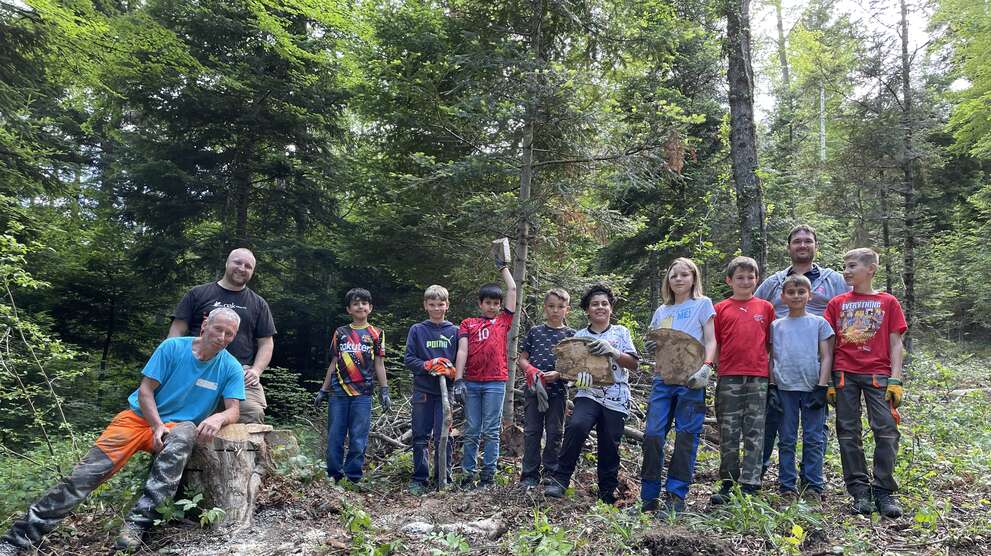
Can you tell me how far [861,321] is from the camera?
444 cm

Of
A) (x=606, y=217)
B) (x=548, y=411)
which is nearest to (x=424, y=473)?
(x=548, y=411)

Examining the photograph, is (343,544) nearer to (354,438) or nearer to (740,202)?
(354,438)

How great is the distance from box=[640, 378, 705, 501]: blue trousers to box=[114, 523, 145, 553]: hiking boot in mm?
3711

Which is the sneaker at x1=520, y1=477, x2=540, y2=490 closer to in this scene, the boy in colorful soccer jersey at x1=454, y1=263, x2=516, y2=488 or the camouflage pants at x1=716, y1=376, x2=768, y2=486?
the boy in colorful soccer jersey at x1=454, y1=263, x2=516, y2=488

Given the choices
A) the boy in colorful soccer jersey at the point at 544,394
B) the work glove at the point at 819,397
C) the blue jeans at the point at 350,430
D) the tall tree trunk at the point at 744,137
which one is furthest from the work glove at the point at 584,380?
the tall tree trunk at the point at 744,137

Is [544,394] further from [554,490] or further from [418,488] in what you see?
[418,488]

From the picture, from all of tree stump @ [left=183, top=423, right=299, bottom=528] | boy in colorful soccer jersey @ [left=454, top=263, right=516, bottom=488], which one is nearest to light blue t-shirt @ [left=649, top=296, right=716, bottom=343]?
boy in colorful soccer jersey @ [left=454, top=263, right=516, bottom=488]

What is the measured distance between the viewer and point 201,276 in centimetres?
1173

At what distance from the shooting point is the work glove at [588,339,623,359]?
455 cm

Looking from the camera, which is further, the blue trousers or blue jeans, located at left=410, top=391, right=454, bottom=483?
blue jeans, located at left=410, top=391, right=454, bottom=483

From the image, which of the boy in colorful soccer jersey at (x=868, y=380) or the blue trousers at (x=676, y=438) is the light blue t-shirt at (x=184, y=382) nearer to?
the blue trousers at (x=676, y=438)

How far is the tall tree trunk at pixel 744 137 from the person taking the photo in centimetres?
773

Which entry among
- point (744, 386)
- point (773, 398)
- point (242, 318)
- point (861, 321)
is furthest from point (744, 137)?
point (242, 318)

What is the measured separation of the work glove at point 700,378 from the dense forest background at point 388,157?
11.3ft
